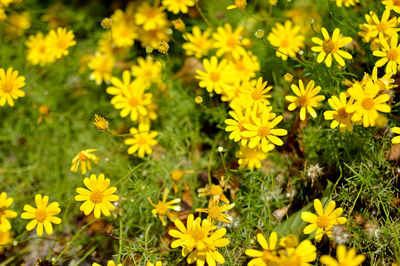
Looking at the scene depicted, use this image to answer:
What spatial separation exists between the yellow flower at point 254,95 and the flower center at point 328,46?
361 millimetres

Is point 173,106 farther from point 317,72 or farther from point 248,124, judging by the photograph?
point 317,72

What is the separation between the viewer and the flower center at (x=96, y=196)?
1753 millimetres

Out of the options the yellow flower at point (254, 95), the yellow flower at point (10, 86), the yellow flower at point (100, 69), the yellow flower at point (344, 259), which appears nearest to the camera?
the yellow flower at point (344, 259)

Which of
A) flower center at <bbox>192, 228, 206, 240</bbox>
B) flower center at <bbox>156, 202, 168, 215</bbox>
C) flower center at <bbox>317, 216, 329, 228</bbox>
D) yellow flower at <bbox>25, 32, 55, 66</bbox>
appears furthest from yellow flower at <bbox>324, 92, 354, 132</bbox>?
yellow flower at <bbox>25, 32, 55, 66</bbox>

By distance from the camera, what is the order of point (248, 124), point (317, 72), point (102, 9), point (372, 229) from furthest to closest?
point (102, 9) < point (317, 72) < point (248, 124) < point (372, 229)

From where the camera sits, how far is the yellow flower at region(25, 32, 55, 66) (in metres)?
2.64

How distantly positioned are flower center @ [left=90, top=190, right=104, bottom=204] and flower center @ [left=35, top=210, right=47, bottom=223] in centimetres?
28

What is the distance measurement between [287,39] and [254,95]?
0.60m

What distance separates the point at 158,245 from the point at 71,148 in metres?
0.97

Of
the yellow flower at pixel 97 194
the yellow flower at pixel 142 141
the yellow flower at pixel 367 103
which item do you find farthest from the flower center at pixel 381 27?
the yellow flower at pixel 97 194

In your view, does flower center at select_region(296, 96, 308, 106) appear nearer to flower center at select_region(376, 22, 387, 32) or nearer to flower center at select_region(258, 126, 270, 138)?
flower center at select_region(258, 126, 270, 138)

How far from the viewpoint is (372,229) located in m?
1.67

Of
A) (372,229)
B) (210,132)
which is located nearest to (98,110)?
(210,132)

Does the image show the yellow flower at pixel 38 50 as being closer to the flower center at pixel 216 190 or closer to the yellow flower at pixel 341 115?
the flower center at pixel 216 190
